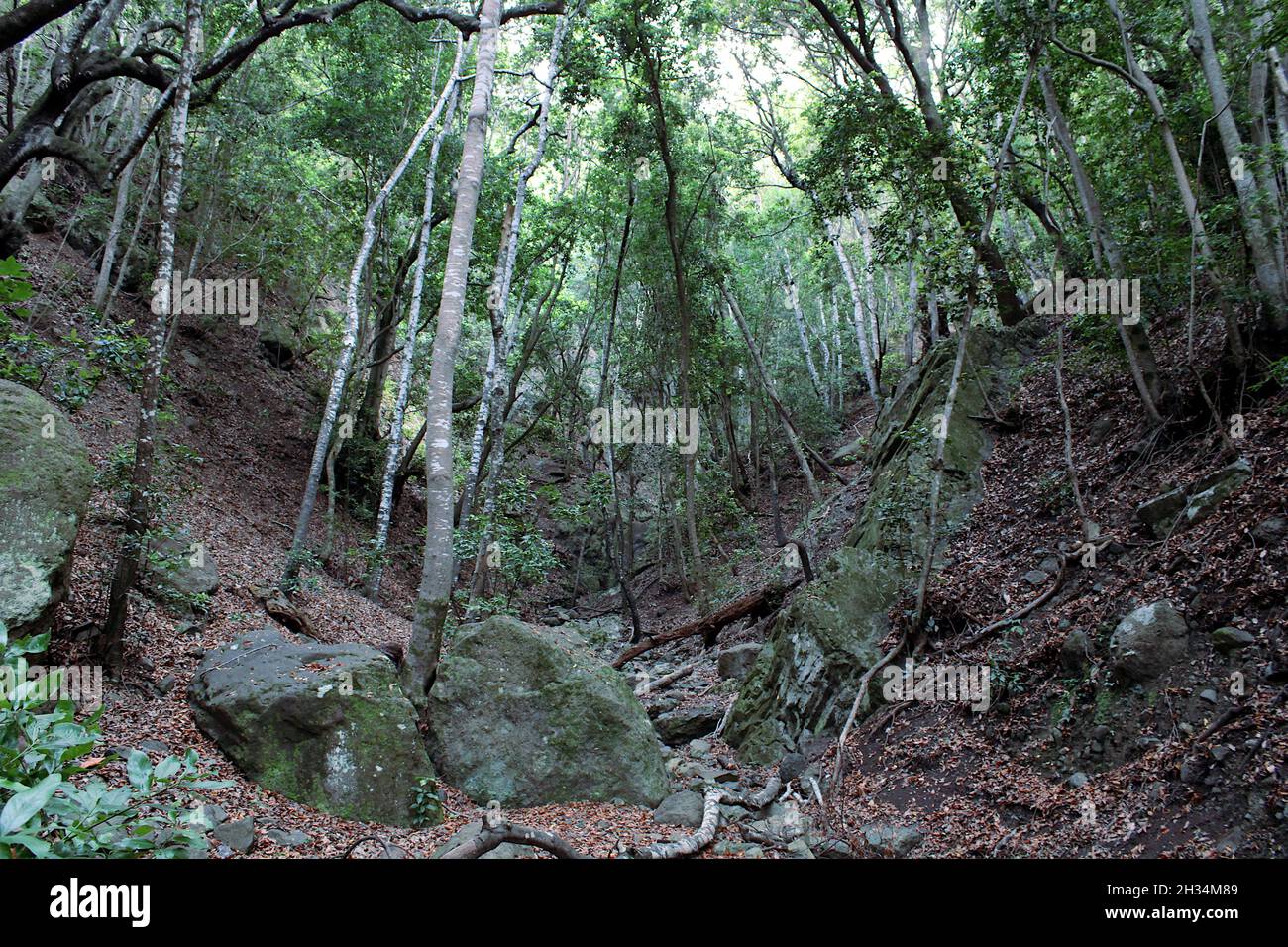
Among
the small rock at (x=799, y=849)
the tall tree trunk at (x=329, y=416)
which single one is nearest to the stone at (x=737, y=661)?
the small rock at (x=799, y=849)

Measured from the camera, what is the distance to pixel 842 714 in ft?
26.0

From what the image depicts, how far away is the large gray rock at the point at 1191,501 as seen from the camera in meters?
6.04

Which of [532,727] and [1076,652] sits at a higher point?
[1076,652]

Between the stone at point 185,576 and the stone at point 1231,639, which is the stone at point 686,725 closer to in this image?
the stone at point 1231,639

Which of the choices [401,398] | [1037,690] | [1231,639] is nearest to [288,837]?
[1037,690]

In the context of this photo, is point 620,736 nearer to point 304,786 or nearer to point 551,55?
point 304,786

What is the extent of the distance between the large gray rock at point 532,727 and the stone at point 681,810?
199mm

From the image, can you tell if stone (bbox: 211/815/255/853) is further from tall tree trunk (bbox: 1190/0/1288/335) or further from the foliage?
tall tree trunk (bbox: 1190/0/1288/335)

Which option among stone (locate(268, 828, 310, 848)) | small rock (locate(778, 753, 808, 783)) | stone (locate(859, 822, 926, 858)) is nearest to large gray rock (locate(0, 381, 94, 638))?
stone (locate(268, 828, 310, 848))

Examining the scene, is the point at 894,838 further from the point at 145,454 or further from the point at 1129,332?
the point at 145,454

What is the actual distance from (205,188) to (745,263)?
17192 millimetres

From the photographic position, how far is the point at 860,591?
8844 mm

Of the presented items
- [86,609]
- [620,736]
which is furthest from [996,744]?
[86,609]

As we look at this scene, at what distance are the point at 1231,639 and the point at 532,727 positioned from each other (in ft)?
19.9
